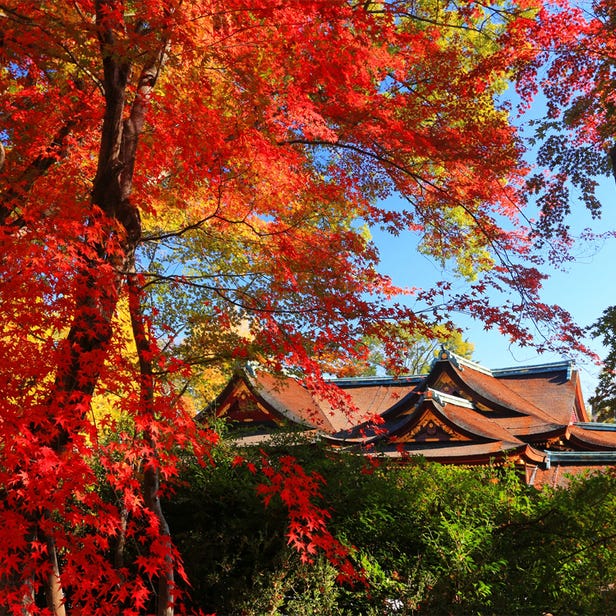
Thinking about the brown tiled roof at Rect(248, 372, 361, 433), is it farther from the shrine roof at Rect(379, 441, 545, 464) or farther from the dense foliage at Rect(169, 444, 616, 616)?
the dense foliage at Rect(169, 444, 616, 616)

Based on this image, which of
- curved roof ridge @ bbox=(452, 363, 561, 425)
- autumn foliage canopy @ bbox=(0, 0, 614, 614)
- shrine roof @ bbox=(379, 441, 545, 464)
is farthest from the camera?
curved roof ridge @ bbox=(452, 363, 561, 425)

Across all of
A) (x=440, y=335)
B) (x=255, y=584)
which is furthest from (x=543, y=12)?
(x=255, y=584)

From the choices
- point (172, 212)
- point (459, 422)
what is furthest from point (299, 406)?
point (172, 212)

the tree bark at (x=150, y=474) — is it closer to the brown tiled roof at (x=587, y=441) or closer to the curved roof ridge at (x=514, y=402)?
the brown tiled roof at (x=587, y=441)

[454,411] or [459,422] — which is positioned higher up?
[454,411]

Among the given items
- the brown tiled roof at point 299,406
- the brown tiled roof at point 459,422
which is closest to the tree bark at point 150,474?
the brown tiled roof at point 459,422

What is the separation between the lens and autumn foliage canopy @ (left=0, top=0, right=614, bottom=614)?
4.68m

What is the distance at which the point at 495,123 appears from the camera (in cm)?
857

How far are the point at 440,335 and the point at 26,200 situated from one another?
512cm

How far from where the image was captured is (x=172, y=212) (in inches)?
369

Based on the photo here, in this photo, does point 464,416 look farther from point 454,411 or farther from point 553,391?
point 553,391

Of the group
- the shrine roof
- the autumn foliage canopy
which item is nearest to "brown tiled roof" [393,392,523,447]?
the shrine roof

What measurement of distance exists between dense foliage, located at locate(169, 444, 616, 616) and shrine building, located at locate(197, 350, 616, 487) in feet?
13.7

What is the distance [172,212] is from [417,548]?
602 centimetres
